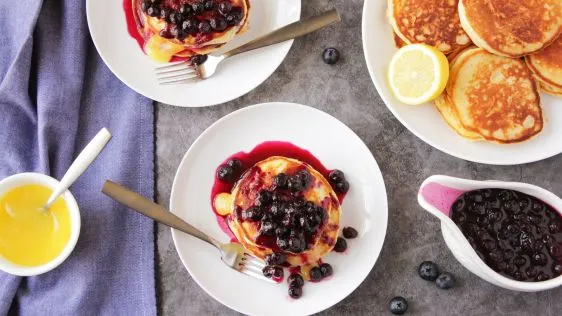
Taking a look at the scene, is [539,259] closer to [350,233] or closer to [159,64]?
[350,233]

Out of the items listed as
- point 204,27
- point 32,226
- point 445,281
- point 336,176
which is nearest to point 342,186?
point 336,176

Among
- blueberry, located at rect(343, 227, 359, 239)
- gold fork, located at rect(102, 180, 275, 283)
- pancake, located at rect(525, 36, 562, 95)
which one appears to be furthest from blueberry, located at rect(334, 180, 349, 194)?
pancake, located at rect(525, 36, 562, 95)

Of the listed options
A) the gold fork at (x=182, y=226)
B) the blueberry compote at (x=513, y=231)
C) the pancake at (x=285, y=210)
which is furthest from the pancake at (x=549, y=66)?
the gold fork at (x=182, y=226)

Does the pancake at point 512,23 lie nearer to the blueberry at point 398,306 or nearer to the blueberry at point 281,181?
the blueberry at point 281,181

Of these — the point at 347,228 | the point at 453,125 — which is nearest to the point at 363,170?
the point at 347,228

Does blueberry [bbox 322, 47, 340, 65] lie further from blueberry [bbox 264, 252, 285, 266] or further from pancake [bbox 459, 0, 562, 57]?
blueberry [bbox 264, 252, 285, 266]

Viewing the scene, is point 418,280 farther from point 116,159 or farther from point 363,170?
point 116,159

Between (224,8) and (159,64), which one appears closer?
(224,8)
